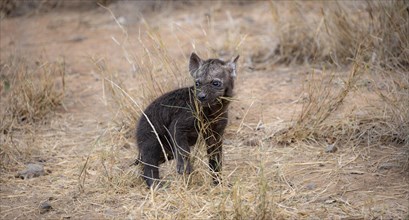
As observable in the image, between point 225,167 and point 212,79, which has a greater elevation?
point 212,79

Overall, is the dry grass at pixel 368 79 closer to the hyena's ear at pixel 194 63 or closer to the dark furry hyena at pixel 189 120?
the dark furry hyena at pixel 189 120

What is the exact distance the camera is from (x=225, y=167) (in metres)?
6.69

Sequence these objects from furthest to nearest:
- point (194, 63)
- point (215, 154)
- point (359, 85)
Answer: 1. point (359, 85)
2. point (194, 63)
3. point (215, 154)

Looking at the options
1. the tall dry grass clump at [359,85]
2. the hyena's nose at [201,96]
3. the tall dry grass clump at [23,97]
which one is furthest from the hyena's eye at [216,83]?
the tall dry grass clump at [23,97]

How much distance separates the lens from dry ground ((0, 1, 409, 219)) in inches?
218

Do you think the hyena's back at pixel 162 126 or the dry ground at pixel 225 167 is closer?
the dry ground at pixel 225 167

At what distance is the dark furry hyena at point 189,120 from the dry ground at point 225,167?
8.1 inches

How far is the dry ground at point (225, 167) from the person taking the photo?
5.54 m

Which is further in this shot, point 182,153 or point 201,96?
point 182,153

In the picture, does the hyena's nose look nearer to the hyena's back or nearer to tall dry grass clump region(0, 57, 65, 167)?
the hyena's back

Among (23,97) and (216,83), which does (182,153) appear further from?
(23,97)

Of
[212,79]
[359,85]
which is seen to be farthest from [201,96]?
[359,85]

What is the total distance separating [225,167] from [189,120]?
81 cm

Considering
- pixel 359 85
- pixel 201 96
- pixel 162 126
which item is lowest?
pixel 359 85
